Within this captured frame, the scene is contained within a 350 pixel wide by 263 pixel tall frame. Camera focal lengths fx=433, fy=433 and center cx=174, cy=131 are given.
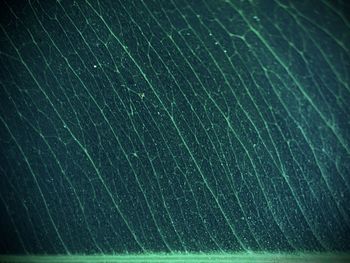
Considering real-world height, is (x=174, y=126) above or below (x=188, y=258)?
above

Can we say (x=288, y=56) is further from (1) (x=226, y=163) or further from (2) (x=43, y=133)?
(2) (x=43, y=133)

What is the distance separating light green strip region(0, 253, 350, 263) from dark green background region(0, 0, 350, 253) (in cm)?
2

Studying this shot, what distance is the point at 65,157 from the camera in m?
1.07

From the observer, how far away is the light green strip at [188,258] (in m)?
0.94

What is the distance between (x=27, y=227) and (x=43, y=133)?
249 millimetres

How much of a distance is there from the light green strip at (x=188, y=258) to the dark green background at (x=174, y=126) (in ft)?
0.06

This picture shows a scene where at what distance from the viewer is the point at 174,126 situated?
3.29ft

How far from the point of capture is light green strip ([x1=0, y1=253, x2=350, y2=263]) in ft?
3.07

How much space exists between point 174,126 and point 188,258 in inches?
12.1

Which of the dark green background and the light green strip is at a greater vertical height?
the dark green background

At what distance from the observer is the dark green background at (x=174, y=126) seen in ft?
2.98

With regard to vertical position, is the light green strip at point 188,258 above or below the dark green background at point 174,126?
below

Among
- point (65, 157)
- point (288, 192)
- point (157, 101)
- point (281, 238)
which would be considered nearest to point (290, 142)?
point (288, 192)

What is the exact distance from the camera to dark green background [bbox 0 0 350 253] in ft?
2.98
